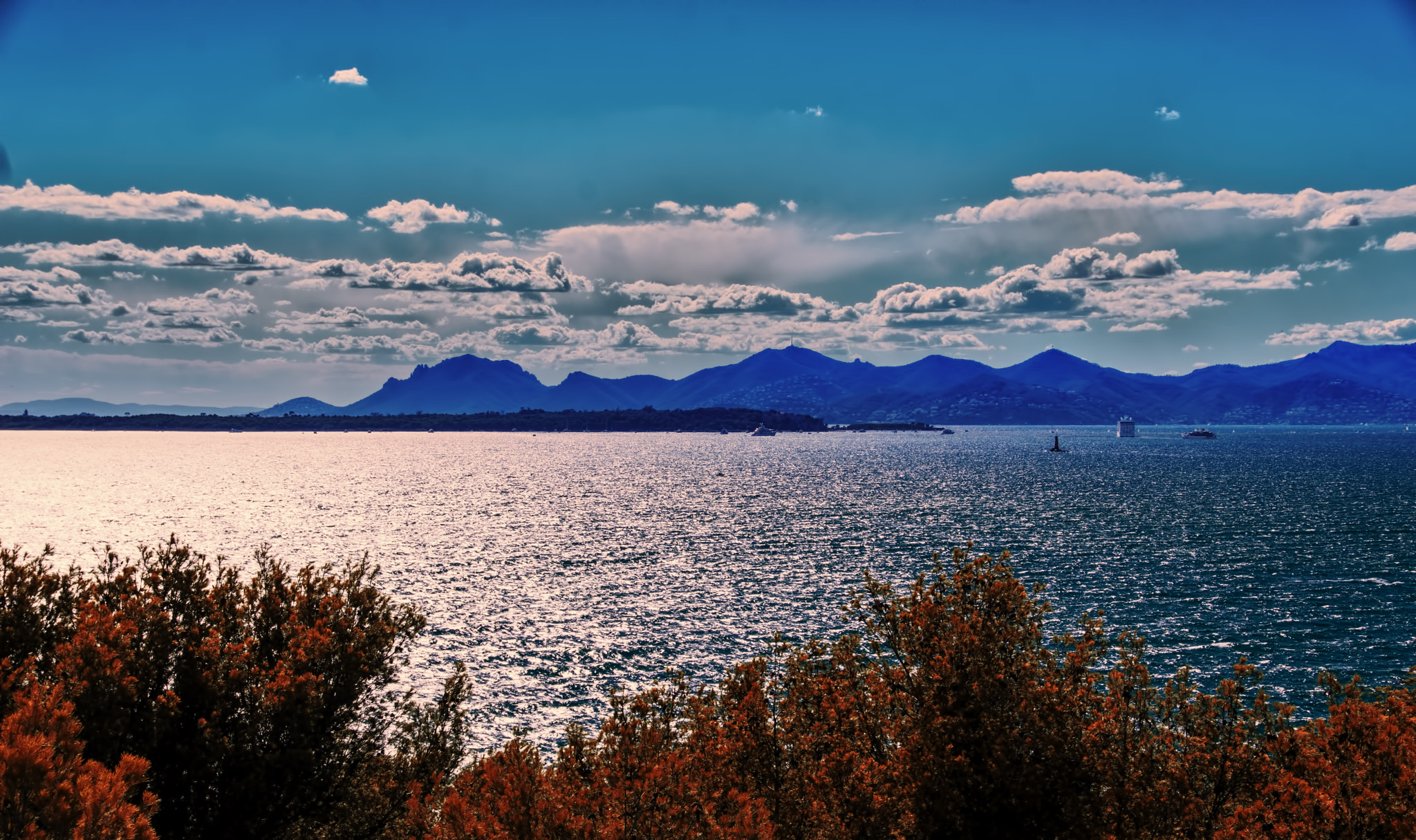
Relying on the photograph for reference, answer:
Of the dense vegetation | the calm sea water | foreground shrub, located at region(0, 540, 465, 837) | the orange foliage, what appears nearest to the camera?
the orange foliage

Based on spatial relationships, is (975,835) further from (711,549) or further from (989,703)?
(711,549)

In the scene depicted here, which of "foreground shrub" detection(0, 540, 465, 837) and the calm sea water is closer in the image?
"foreground shrub" detection(0, 540, 465, 837)

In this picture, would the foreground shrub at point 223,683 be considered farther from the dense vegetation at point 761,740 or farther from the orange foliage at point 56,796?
the orange foliage at point 56,796

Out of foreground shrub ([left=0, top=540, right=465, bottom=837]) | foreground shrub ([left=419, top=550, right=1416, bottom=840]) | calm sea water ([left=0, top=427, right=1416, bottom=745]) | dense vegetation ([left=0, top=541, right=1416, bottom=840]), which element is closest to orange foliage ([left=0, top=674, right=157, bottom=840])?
dense vegetation ([left=0, top=541, right=1416, bottom=840])

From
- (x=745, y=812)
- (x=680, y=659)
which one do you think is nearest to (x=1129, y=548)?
(x=680, y=659)

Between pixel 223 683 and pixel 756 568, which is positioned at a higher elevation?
pixel 223 683

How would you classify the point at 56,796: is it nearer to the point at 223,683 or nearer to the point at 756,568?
the point at 223,683

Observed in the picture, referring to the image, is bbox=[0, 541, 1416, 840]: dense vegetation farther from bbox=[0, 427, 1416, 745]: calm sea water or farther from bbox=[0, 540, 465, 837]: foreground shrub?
bbox=[0, 427, 1416, 745]: calm sea water

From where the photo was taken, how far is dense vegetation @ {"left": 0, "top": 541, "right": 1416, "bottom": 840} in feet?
80.8

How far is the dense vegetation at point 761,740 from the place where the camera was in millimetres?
24625

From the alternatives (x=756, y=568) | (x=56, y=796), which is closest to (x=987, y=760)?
(x=56, y=796)

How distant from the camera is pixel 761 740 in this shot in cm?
3062

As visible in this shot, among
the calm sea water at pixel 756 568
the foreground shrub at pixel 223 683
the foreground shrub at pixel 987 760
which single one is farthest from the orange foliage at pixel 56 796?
the calm sea water at pixel 756 568

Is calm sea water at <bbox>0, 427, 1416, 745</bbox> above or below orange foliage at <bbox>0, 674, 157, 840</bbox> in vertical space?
below
